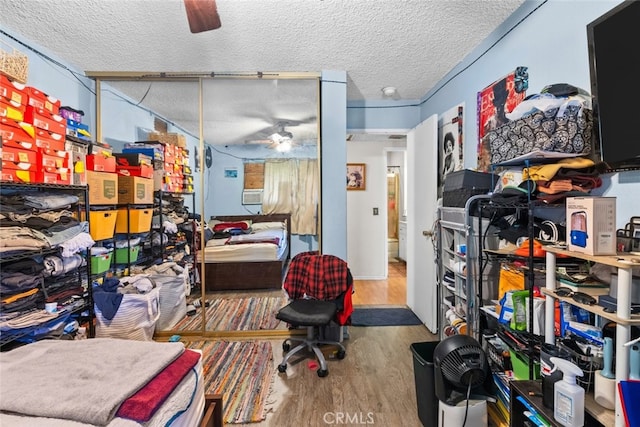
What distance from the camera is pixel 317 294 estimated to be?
257cm

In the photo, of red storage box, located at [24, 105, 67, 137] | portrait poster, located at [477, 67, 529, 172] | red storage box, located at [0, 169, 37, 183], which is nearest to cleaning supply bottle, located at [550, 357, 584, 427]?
portrait poster, located at [477, 67, 529, 172]

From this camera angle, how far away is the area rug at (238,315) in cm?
296

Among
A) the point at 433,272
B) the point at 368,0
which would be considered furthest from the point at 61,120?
the point at 433,272

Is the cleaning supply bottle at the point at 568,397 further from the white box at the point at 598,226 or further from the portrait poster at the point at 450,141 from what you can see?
the portrait poster at the point at 450,141

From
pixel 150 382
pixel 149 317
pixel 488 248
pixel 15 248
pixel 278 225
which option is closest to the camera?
pixel 150 382

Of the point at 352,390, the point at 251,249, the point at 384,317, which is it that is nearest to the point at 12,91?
the point at 251,249

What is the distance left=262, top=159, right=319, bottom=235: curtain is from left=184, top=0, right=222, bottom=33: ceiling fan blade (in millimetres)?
1578

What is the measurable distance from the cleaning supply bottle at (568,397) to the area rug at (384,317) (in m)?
2.19

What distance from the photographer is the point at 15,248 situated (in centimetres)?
179

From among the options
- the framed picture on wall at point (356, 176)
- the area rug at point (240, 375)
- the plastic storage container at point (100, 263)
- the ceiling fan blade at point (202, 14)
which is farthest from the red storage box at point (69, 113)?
the framed picture on wall at point (356, 176)

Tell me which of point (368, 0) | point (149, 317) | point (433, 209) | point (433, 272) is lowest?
point (149, 317)

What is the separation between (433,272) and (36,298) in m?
3.16

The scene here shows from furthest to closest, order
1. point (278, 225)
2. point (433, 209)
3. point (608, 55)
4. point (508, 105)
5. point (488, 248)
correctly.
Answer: point (278, 225) < point (433, 209) < point (508, 105) < point (488, 248) < point (608, 55)

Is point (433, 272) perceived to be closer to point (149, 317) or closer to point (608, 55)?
point (608, 55)
